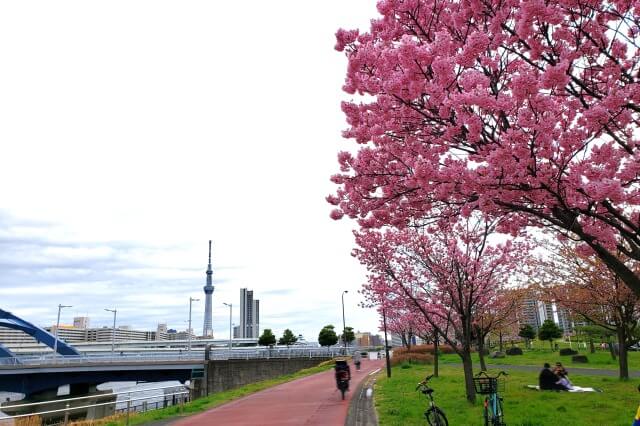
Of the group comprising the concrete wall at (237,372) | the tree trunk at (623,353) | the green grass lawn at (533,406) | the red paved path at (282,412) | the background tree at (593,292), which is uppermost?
the background tree at (593,292)

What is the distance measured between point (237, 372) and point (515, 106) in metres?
48.6

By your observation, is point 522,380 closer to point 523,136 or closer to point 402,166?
point 402,166

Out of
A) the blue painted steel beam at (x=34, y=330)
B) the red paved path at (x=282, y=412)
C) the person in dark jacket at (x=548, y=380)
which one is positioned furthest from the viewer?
the blue painted steel beam at (x=34, y=330)

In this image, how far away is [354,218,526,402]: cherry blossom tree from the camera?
13.9 m

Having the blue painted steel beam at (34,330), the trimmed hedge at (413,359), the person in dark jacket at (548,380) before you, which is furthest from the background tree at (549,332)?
the blue painted steel beam at (34,330)

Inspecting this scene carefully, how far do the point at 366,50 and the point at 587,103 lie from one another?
349cm

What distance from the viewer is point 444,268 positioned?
49.3 feet

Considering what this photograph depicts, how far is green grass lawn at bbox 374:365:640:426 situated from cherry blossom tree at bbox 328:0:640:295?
18.9 ft

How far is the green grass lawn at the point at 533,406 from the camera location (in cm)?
1055

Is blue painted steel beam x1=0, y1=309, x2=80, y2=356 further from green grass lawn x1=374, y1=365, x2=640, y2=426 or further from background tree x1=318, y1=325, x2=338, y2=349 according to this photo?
green grass lawn x1=374, y1=365, x2=640, y2=426

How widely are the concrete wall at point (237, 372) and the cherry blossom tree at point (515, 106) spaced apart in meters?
45.3

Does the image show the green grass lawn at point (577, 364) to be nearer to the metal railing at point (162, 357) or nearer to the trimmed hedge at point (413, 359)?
the trimmed hedge at point (413, 359)

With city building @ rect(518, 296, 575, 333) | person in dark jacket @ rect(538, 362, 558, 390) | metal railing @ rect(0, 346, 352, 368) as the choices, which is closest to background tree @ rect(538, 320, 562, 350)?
city building @ rect(518, 296, 575, 333)

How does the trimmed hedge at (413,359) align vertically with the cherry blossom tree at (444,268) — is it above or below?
below
